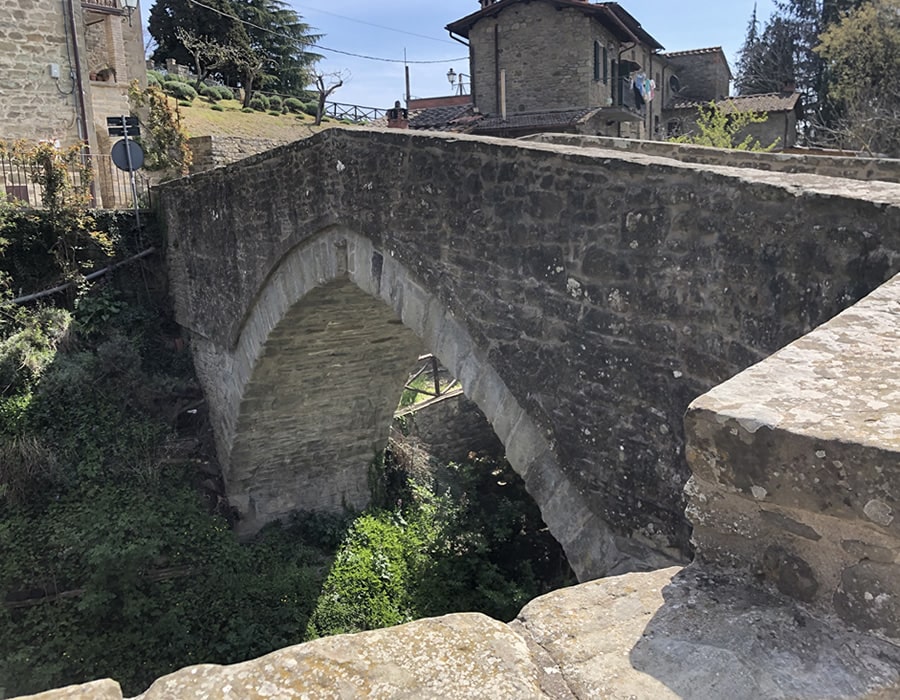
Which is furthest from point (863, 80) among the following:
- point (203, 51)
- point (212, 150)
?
point (203, 51)

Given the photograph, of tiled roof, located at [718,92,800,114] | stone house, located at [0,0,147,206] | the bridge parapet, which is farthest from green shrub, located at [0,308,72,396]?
tiled roof, located at [718,92,800,114]

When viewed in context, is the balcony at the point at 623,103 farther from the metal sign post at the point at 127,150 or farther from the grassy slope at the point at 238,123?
the metal sign post at the point at 127,150

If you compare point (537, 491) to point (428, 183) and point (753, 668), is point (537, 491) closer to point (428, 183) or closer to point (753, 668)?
point (428, 183)

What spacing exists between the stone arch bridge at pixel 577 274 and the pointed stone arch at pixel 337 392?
24mm

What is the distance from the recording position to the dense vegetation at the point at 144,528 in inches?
297

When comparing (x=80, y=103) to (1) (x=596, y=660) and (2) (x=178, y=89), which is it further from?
(1) (x=596, y=660)

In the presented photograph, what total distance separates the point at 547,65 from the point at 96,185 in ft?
41.3

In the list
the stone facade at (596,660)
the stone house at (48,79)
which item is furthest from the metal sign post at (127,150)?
the stone facade at (596,660)

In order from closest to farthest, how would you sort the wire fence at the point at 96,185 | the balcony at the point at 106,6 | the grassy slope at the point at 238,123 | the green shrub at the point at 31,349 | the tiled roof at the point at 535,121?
the green shrub at the point at 31,349, the wire fence at the point at 96,185, the balcony at the point at 106,6, the tiled roof at the point at 535,121, the grassy slope at the point at 238,123

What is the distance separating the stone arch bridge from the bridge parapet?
1.24 meters

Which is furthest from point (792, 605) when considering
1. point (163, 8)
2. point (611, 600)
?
point (163, 8)

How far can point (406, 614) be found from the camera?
9.12 m

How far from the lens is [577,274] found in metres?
4.23

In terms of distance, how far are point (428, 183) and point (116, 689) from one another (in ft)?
14.3
